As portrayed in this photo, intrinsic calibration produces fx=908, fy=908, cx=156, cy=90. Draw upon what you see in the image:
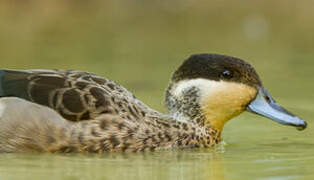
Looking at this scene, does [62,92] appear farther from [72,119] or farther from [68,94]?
[72,119]

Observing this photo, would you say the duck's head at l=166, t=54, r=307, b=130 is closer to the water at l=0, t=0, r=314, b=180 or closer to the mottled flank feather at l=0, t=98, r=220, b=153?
the water at l=0, t=0, r=314, b=180

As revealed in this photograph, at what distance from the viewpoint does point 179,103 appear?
814 centimetres

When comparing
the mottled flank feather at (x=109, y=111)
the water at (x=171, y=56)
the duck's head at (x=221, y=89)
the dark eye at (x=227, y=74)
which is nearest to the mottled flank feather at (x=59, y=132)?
the mottled flank feather at (x=109, y=111)

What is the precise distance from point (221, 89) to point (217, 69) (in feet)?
0.59

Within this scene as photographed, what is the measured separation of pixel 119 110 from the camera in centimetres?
768

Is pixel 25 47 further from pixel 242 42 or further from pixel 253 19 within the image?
pixel 253 19

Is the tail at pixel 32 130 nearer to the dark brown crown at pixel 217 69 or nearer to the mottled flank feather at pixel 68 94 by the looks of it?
the mottled flank feather at pixel 68 94

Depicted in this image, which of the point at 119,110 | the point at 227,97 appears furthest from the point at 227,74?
the point at 119,110

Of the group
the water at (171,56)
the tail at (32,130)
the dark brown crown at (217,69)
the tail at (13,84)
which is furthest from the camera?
the dark brown crown at (217,69)

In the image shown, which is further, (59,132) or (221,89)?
(221,89)

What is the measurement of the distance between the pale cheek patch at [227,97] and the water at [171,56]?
0.35 meters

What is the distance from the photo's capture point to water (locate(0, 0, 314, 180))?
6938 millimetres

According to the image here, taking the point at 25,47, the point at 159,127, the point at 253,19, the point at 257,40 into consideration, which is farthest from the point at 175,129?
the point at 253,19

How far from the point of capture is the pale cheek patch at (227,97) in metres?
7.98
